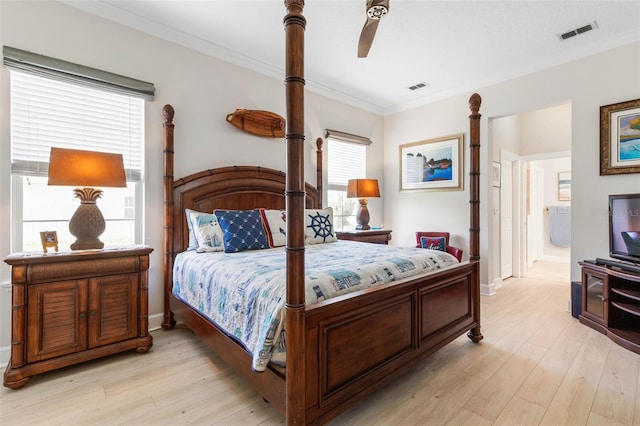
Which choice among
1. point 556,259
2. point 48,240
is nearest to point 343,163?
point 48,240

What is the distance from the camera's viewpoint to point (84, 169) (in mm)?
2125

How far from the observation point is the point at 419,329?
1.99m

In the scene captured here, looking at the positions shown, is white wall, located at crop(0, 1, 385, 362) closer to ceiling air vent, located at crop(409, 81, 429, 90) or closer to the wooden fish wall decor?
the wooden fish wall decor

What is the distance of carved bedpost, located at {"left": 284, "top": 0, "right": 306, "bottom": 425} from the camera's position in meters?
1.28

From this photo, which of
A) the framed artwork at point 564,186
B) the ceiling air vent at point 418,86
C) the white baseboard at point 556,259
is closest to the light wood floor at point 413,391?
the ceiling air vent at point 418,86

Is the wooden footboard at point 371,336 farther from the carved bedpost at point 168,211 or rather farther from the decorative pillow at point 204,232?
the carved bedpost at point 168,211

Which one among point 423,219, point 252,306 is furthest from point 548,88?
point 252,306

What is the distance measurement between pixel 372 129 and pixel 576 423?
14.0 feet

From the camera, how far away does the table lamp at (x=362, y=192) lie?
4262 millimetres

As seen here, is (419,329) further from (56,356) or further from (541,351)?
(56,356)

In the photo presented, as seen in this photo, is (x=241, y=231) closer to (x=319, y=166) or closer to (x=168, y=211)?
(x=168, y=211)

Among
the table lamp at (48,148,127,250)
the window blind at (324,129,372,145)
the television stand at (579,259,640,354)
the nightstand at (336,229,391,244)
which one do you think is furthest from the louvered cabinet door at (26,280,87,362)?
the television stand at (579,259,640,354)

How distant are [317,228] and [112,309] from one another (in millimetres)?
1915

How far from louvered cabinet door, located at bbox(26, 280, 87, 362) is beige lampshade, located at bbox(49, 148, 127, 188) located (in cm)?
69
